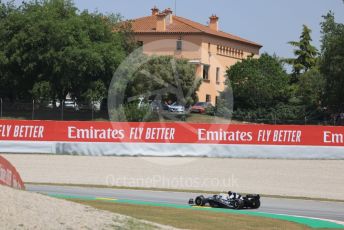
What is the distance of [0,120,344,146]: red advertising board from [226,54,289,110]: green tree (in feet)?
105

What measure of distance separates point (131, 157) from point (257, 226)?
57.9 ft

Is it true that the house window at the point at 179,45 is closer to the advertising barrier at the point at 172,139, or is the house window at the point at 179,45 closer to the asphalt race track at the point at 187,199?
the advertising barrier at the point at 172,139

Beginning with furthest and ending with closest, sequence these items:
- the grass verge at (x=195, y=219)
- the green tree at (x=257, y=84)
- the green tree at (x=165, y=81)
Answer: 1. the green tree at (x=257, y=84)
2. the green tree at (x=165, y=81)
3. the grass verge at (x=195, y=219)

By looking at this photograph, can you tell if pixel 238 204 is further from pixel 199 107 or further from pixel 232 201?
pixel 199 107

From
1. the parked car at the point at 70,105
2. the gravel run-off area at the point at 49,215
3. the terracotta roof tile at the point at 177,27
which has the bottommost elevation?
the gravel run-off area at the point at 49,215

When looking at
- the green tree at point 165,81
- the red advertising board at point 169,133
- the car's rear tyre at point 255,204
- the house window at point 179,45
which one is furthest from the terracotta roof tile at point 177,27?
the car's rear tyre at point 255,204

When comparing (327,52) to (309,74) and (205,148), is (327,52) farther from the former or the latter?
(205,148)

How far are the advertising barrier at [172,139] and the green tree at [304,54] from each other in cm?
5845

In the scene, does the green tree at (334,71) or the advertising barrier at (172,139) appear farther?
the green tree at (334,71)

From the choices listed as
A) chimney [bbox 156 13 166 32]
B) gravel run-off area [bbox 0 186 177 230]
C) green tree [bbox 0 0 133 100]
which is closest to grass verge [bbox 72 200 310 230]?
gravel run-off area [bbox 0 186 177 230]

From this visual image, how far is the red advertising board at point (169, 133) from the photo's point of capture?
3634 cm

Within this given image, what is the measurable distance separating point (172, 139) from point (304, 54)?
6052 centimetres

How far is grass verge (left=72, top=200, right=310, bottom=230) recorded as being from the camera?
18.6 metres

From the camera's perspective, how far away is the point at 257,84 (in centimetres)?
7150
